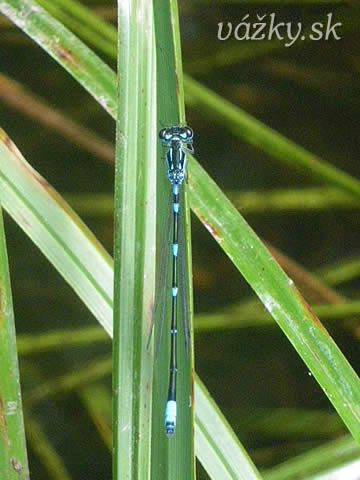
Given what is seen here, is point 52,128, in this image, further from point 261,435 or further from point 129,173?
point 261,435

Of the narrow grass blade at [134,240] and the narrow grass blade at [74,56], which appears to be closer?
the narrow grass blade at [134,240]

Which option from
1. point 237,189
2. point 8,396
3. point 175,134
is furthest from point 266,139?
point 8,396

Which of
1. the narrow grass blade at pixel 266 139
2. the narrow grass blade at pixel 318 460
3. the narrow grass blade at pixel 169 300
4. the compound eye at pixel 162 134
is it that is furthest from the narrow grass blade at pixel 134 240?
the narrow grass blade at pixel 266 139

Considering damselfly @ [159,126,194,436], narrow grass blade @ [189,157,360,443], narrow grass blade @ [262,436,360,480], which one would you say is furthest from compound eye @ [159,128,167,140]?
narrow grass blade @ [262,436,360,480]

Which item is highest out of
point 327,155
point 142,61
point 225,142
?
point 225,142

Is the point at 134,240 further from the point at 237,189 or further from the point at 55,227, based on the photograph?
the point at 237,189

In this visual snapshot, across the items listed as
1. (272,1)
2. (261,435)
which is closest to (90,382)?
(261,435)

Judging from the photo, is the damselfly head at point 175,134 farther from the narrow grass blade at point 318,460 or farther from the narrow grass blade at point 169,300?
the narrow grass blade at point 318,460
